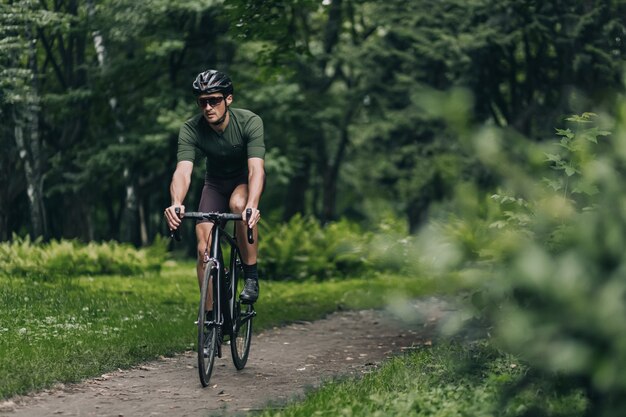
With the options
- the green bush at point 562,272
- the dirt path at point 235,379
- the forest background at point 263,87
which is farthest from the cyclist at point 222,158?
Answer: the forest background at point 263,87

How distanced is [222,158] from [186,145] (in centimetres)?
31

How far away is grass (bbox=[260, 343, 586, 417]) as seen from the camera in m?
4.57

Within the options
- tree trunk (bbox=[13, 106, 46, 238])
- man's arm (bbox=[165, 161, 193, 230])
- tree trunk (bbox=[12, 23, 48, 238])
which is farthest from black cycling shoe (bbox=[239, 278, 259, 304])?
tree trunk (bbox=[13, 106, 46, 238])

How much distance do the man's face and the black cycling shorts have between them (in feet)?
1.73

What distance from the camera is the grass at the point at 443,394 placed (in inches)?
180

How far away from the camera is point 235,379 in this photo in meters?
7.43

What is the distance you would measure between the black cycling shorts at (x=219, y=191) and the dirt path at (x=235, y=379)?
1.35m

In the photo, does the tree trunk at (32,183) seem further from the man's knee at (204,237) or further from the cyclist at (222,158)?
the man's knee at (204,237)

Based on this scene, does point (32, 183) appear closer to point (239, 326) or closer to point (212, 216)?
point (239, 326)

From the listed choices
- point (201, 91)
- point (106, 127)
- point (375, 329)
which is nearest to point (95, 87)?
point (106, 127)

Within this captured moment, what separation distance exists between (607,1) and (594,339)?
46.3ft

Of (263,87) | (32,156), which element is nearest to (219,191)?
(32,156)

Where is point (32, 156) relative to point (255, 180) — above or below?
below

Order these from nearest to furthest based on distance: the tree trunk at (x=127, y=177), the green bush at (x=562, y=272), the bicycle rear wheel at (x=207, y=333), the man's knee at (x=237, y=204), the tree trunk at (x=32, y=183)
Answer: the green bush at (x=562, y=272), the bicycle rear wheel at (x=207, y=333), the man's knee at (x=237, y=204), the tree trunk at (x=32, y=183), the tree trunk at (x=127, y=177)
